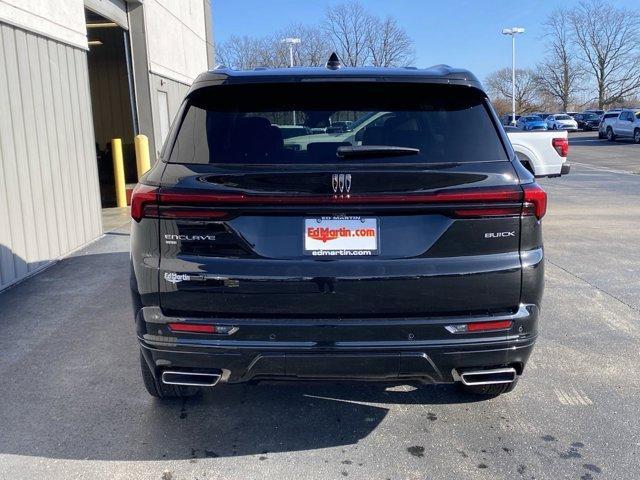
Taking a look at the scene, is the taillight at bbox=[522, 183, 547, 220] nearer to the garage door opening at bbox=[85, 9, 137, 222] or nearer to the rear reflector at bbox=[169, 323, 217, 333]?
the rear reflector at bbox=[169, 323, 217, 333]

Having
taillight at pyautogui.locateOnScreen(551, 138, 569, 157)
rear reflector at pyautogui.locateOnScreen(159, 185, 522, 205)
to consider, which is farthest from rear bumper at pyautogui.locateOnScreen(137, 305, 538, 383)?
taillight at pyautogui.locateOnScreen(551, 138, 569, 157)

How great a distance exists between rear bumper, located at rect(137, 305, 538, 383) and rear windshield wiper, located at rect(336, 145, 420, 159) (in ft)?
2.49

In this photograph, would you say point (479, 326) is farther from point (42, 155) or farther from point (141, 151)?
point (141, 151)

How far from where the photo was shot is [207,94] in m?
3.11

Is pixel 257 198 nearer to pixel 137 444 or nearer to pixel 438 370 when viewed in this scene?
pixel 438 370

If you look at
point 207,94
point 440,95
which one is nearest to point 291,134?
point 207,94

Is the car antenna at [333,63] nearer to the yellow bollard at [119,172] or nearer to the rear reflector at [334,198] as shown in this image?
the rear reflector at [334,198]

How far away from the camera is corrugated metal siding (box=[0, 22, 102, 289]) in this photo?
20.7ft

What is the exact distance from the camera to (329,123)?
10.2 ft

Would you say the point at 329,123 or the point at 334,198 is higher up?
the point at 329,123

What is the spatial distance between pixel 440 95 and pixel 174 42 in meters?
13.4

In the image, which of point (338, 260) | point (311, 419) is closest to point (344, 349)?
point (338, 260)

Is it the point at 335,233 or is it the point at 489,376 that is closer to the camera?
the point at 335,233

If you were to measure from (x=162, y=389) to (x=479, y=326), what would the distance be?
1831mm
